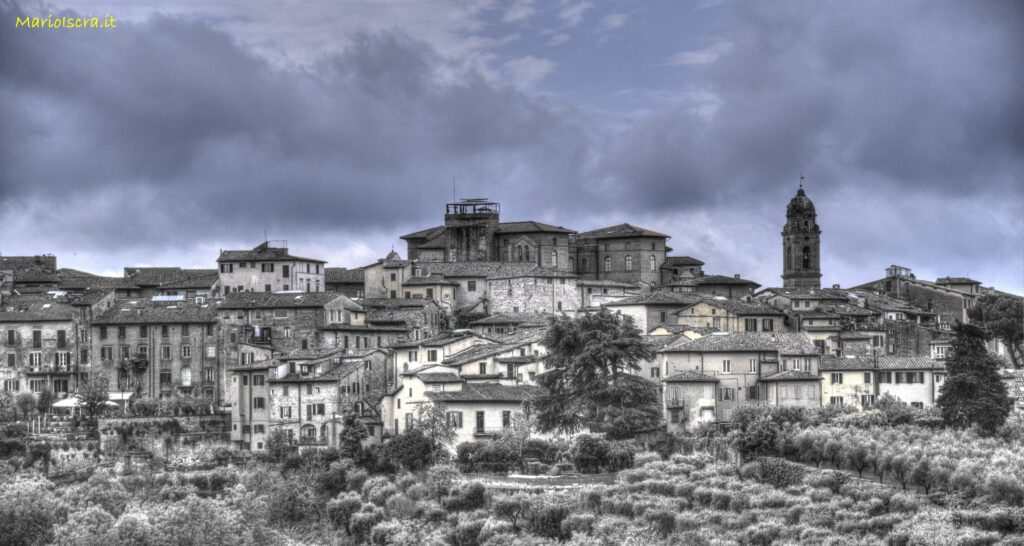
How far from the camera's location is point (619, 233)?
99750 mm

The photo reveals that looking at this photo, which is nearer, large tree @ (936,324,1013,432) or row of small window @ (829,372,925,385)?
large tree @ (936,324,1013,432)

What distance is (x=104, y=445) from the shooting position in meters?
74.6

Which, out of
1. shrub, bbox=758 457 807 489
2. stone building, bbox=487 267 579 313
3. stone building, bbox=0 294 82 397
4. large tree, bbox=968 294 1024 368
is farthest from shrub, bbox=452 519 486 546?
large tree, bbox=968 294 1024 368

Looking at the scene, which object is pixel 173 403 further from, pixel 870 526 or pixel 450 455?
pixel 870 526

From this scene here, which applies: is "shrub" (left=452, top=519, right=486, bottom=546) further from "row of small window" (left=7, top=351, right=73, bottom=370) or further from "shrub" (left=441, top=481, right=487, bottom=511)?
"row of small window" (left=7, top=351, right=73, bottom=370)

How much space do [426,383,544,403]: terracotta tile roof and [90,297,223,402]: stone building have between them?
45.6 ft

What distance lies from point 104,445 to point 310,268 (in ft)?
62.7

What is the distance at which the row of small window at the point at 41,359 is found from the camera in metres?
81.3

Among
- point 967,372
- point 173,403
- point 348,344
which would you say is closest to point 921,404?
point 967,372

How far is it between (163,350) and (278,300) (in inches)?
218

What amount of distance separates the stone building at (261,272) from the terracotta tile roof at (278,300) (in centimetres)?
512

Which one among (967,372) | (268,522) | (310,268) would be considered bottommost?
(268,522)

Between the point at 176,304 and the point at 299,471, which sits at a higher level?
the point at 176,304

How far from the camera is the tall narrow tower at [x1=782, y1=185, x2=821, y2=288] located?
10238 centimetres
